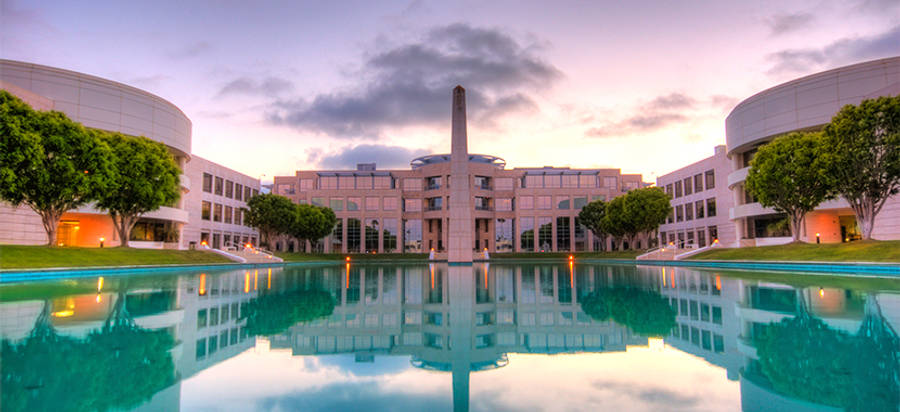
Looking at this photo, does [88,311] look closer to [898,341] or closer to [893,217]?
→ [898,341]

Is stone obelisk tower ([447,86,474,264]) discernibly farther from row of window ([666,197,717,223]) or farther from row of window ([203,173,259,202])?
row of window ([203,173,259,202])

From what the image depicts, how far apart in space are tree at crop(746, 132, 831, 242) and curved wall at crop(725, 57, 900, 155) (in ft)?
37.6

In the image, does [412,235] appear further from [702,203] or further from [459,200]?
[702,203]

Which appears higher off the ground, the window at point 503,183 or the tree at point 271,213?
the window at point 503,183

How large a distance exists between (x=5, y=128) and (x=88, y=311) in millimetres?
22289

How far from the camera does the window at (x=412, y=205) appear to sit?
3236 inches

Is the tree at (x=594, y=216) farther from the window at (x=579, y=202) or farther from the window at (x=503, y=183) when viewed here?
the window at (x=503, y=183)

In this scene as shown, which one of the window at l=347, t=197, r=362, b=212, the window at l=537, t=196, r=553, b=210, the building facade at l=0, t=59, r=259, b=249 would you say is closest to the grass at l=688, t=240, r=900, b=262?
the window at l=537, t=196, r=553, b=210

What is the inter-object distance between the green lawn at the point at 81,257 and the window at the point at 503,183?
4798 cm

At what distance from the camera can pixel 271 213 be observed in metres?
56.9

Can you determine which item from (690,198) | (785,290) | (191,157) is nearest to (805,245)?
(785,290)

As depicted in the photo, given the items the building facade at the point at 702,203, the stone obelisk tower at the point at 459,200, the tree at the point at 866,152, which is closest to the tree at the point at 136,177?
the stone obelisk tower at the point at 459,200

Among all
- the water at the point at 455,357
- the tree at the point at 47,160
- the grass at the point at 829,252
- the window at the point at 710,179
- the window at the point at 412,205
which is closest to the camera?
the water at the point at 455,357

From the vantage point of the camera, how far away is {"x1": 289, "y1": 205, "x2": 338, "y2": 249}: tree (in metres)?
59.9
